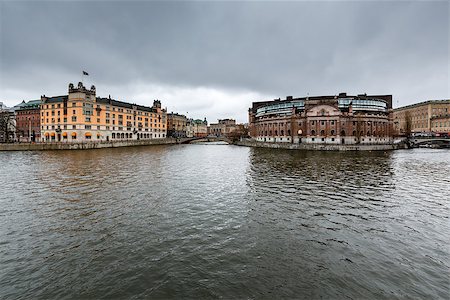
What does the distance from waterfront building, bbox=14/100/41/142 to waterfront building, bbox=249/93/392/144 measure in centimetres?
12596

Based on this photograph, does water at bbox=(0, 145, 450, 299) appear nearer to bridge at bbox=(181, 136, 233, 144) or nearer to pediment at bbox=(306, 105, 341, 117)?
pediment at bbox=(306, 105, 341, 117)

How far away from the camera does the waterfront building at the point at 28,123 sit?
390 ft

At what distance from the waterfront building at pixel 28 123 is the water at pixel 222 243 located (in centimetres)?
12565

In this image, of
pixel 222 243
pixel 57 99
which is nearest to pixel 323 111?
pixel 222 243

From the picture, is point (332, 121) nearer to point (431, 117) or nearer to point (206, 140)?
point (206, 140)

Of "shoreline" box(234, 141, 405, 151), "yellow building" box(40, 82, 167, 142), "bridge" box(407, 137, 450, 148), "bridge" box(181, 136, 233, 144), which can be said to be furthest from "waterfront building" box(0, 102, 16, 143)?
"bridge" box(407, 137, 450, 148)

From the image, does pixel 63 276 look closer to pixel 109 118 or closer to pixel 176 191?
pixel 176 191

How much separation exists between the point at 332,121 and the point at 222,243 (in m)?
104

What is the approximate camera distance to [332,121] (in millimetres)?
101750

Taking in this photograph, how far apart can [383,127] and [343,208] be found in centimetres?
11780

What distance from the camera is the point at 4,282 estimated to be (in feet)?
29.2

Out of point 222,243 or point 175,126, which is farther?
point 175,126

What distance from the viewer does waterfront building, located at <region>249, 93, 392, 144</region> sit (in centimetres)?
10181

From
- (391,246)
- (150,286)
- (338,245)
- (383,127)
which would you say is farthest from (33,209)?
(383,127)
